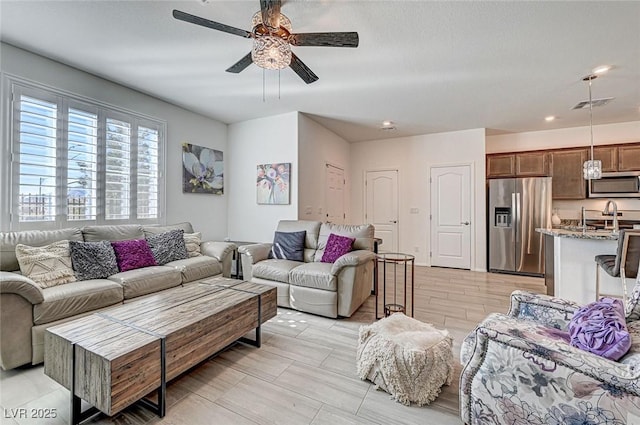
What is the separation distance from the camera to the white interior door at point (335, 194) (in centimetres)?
535

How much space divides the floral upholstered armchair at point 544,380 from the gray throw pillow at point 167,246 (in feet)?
10.8

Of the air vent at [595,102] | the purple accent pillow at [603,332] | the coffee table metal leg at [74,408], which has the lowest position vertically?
the coffee table metal leg at [74,408]

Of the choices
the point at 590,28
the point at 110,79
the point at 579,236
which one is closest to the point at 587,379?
the point at 579,236

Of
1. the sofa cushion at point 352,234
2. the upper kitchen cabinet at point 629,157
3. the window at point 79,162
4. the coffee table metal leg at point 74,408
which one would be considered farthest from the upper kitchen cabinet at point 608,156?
the window at point 79,162

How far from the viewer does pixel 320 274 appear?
290cm

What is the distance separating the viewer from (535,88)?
339 cm

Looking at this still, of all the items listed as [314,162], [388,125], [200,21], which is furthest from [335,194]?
[200,21]

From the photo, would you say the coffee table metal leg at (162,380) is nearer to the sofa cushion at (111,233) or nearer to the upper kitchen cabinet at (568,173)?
the sofa cushion at (111,233)

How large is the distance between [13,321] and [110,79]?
2.81 meters

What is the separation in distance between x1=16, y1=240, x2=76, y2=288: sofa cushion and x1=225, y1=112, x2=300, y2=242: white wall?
2.56 meters

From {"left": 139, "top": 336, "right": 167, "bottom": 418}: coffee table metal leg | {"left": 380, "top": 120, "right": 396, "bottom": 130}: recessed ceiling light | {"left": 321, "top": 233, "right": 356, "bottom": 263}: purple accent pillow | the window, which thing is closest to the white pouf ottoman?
{"left": 139, "top": 336, "right": 167, "bottom": 418}: coffee table metal leg

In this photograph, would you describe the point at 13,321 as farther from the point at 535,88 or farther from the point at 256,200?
the point at 535,88

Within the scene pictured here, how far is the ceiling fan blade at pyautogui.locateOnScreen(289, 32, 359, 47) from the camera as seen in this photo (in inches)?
71.9

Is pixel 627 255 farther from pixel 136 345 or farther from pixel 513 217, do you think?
pixel 136 345
